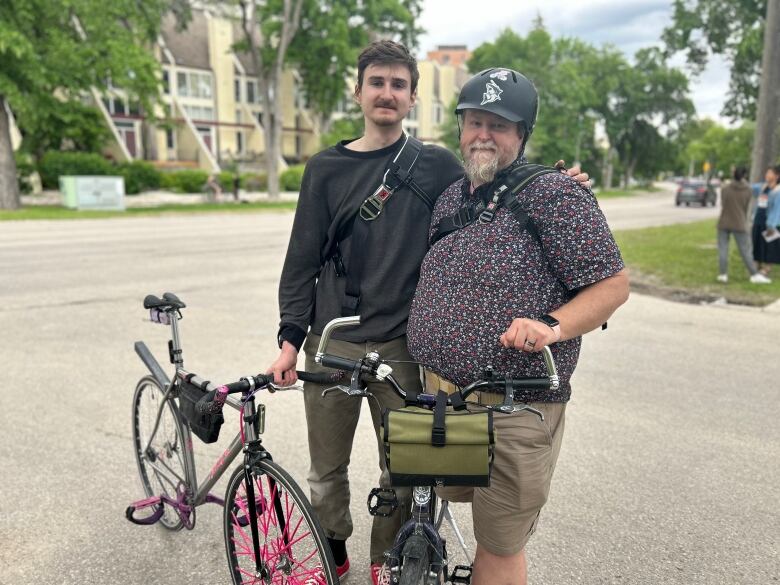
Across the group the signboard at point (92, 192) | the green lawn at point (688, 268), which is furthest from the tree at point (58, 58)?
the green lawn at point (688, 268)

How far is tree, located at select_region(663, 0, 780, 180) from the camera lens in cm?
1080

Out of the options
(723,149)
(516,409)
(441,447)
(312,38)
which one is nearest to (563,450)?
(516,409)

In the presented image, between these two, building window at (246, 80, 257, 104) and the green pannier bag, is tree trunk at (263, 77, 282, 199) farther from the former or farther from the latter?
the green pannier bag

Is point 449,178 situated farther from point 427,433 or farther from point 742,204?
point 742,204

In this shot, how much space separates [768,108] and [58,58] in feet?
68.9

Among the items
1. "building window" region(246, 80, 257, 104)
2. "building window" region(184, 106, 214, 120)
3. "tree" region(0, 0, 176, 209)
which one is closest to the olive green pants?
"tree" region(0, 0, 176, 209)

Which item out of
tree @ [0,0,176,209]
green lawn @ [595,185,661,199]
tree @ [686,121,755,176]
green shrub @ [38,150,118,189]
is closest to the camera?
tree @ [0,0,176,209]

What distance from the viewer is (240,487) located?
241 cm

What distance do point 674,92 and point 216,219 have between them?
192 feet

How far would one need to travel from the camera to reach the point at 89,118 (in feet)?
107

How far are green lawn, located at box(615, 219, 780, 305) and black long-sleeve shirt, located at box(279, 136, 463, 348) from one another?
314 inches

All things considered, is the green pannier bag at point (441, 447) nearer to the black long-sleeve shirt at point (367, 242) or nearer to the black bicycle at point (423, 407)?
the black bicycle at point (423, 407)

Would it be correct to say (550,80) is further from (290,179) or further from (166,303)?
(166,303)

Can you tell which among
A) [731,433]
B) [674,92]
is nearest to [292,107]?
[674,92]
